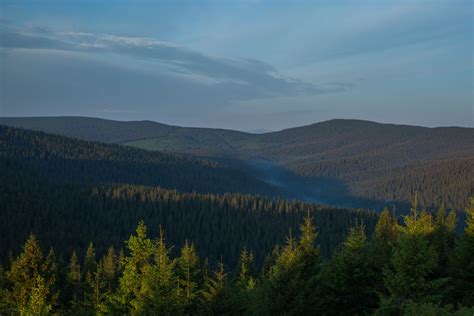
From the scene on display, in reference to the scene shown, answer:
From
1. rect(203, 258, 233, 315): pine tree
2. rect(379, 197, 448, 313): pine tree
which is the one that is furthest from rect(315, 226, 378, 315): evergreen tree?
rect(203, 258, 233, 315): pine tree

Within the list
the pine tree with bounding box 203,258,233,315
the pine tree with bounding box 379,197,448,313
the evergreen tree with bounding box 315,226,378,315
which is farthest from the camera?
the pine tree with bounding box 203,258,233,315

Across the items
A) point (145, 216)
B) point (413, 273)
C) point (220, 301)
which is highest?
point (413, 273)

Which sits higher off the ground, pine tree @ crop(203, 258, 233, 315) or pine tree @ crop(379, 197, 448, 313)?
pine tree @ crop(379, 197, 448, 313)

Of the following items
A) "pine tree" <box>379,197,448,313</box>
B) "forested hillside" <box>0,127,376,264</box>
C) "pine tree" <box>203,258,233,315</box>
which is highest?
"pine tree" <box>379,197,448,313</box>

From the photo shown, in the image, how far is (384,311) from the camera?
23.0 metres

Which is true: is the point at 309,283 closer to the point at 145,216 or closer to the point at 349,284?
the point at 349,284

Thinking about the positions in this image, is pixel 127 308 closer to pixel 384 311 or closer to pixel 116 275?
pixel 384 311

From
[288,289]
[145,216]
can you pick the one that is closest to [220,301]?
[288,289]

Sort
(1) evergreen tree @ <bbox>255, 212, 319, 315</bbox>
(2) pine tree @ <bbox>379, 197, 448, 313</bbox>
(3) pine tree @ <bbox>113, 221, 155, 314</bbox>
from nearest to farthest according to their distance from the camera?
1. (2) pine tree @ <bbox>379, 197, 448, 313</bbox>
2. (3) pine tree @ <bbox>113, 221, 155, 314</bbox>
3. (1) evergreen tree @ <bbox>255, 212, 319, 315</bbox>

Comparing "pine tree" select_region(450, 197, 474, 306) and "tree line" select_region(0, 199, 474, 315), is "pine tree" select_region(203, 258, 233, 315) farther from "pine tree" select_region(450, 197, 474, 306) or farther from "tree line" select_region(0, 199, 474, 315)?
"pine tree" select_region(450, 197, 474, 306)

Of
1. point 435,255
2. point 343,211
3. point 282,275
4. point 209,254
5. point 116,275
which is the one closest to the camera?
point 435,255

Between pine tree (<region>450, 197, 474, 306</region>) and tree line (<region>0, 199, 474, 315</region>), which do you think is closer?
tree line (<region>0, 199, 474, 315</region>)

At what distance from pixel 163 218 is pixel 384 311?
136925mm

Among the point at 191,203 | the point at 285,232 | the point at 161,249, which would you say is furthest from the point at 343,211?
the point at 161,249
